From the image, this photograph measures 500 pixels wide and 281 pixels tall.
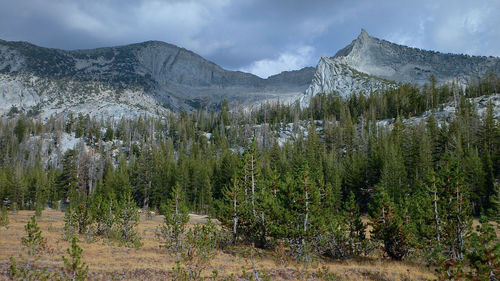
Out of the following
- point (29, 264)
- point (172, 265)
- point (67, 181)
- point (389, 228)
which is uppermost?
point (389, 228)

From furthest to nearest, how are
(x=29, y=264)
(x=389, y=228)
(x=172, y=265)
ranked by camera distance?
(x=389, y=228)
(x=172, y=265)
(x=29, y=264)

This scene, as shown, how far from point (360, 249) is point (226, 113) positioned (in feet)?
410

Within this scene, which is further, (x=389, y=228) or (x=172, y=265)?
(x=389, y=228)

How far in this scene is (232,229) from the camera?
85.7ft

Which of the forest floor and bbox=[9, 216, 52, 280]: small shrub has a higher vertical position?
bbox=[9, 216, 52, 280]: small shrub

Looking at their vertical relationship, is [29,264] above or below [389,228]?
below

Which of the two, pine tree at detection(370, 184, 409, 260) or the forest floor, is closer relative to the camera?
the forest floor

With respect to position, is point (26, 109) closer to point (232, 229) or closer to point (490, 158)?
point (232, 229)

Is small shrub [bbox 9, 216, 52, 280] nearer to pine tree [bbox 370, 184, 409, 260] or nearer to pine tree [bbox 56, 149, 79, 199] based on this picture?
pine tree [bbox 370, 184, 409, 260]

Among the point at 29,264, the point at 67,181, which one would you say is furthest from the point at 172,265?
the point at 67,181

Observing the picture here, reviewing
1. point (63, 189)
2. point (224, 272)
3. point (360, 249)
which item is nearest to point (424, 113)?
point (360, 249)

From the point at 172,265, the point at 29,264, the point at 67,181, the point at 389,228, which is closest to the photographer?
the point at 29,264

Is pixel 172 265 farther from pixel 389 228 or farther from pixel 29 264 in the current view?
pixel 389 228

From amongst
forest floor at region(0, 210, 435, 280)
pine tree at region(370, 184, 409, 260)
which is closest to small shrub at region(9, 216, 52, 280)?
forest floor at region(0, 210, 435, 280)
